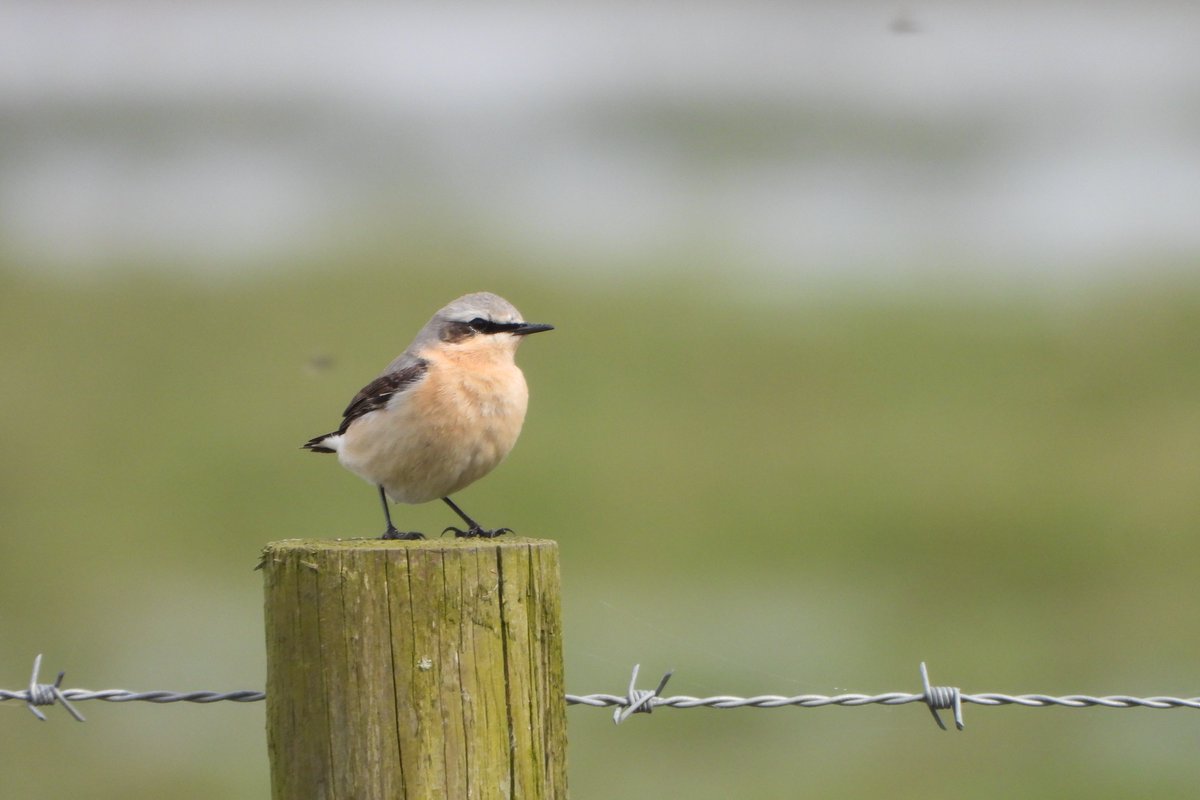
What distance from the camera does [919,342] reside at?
18375 millimetres

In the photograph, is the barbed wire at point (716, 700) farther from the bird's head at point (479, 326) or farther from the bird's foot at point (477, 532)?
the bird's head at point (479, 326)

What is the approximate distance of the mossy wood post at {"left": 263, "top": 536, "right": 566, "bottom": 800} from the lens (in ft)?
10.2

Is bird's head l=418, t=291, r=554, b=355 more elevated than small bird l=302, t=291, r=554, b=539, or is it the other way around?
bird's head l=418, t=291, r=554, b=355

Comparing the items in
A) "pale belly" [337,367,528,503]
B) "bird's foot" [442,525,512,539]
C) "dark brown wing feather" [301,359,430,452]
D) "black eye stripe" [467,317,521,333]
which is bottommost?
"bird's foot" [442,525,512,539]

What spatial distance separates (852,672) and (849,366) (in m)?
8.90

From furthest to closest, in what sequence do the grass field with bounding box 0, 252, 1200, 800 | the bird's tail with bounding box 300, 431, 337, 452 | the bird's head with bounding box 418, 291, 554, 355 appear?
1. the grass field with bounding box 0, 252, 1200, 800
2. the bird's tail with bounding box 300, 431, 337, 452
3. the bird's head with bounding box 418, 291, 554, 355

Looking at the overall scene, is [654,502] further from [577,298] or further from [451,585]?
[451,585]

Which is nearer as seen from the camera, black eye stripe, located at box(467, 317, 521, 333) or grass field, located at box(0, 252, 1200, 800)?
black eye stripe, located at box(467, 317, 521, 333)

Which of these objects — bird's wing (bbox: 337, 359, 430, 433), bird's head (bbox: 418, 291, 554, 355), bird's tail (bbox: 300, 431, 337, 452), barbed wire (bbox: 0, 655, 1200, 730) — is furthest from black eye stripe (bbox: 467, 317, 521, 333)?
barbed wire (bbox: 0, 655, 1200, 730)

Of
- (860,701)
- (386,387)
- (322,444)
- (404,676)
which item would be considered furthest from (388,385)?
(404,676)

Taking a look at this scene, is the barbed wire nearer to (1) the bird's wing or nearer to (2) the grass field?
(2) the grass field

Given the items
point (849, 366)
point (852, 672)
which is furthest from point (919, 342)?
point (852, 672)

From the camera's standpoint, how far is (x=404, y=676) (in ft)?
10.3

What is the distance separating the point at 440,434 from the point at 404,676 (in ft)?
7.71
